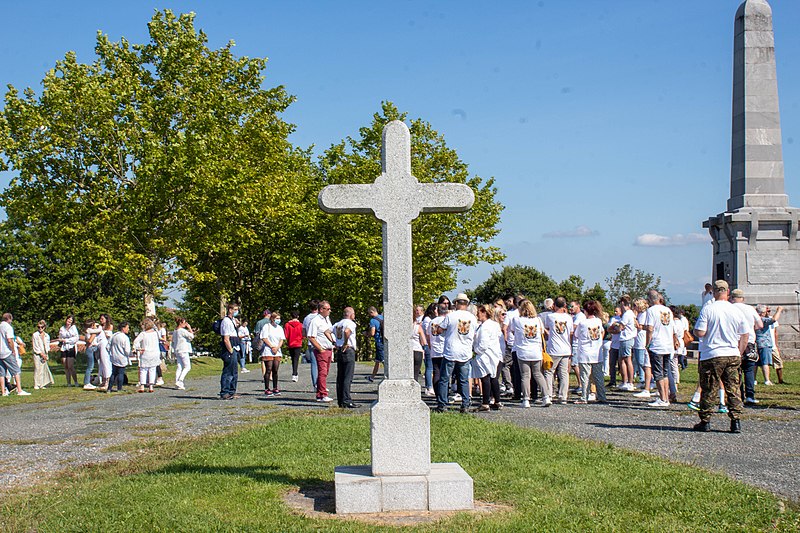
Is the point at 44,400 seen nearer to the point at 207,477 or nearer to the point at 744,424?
the point at 207,477

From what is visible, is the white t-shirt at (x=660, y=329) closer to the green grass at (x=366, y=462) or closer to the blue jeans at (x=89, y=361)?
the green grass at (x=366, y=462)

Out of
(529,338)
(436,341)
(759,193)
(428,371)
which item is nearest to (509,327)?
(529,338)

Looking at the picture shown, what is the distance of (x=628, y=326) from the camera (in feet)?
53.8

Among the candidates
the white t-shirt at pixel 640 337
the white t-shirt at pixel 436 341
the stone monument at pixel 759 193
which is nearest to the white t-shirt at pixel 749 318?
the white t-shirt at pixel 640 337

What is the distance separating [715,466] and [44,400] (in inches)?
583

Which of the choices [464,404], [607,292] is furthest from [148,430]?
[607,292]

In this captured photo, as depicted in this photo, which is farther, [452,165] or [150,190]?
[452,165]

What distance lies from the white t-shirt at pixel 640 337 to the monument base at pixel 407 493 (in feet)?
29.6

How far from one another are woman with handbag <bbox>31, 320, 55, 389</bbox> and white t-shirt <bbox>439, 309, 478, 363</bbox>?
11958 mm

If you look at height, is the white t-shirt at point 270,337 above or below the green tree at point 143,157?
below

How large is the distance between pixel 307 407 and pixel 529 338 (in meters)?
4.17

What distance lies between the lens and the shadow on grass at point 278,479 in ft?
23.1

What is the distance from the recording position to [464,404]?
1373 centimetres

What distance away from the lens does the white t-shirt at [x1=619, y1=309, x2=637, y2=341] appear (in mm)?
16328
